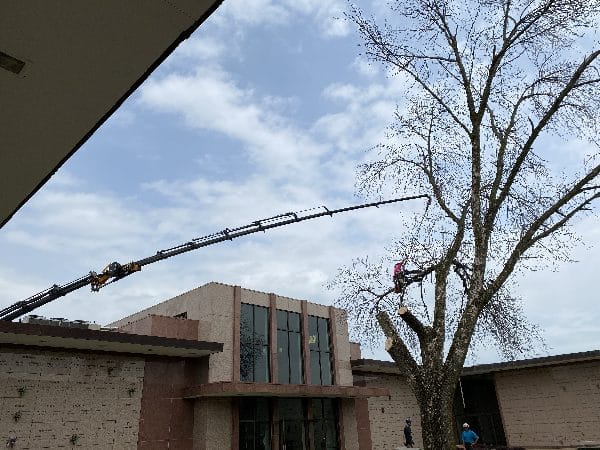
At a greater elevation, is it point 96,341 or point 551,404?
point 96,341

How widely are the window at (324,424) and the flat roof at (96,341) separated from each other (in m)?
7.84

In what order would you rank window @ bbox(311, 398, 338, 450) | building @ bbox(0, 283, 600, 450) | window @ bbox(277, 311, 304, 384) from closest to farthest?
building @ bbox(0, 283, 600, 450)
window @ bbox(277, 311, 304, 384)
window @ bbox(311, 398, 338, 450)

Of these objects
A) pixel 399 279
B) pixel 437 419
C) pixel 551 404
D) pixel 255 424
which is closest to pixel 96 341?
pixel 255 424

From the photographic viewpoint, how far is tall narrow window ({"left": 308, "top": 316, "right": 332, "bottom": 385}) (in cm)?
2402

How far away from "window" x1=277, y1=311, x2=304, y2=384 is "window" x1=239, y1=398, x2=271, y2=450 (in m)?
1.59

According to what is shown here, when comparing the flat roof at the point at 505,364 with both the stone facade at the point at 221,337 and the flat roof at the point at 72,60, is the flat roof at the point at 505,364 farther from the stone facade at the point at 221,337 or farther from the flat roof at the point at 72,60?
the flat roof at the point at 72,60

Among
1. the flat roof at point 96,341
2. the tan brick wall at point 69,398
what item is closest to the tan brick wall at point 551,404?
the flat roof at point 96,341

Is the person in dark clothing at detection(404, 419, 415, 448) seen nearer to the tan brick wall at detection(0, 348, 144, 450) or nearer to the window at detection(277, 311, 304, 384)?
the window at detection(277, 311, 304, 384)

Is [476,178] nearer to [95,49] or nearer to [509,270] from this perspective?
[509,270]

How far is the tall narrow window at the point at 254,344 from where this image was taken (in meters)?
20.9

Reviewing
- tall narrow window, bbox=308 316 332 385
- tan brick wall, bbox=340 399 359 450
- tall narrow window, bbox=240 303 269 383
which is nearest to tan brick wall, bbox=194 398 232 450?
tall narrow window, bbox=240 303 269 383

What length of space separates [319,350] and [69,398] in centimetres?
1294

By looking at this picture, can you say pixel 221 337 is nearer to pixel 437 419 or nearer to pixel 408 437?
pixel 437 419

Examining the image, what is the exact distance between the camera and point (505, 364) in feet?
85.0
